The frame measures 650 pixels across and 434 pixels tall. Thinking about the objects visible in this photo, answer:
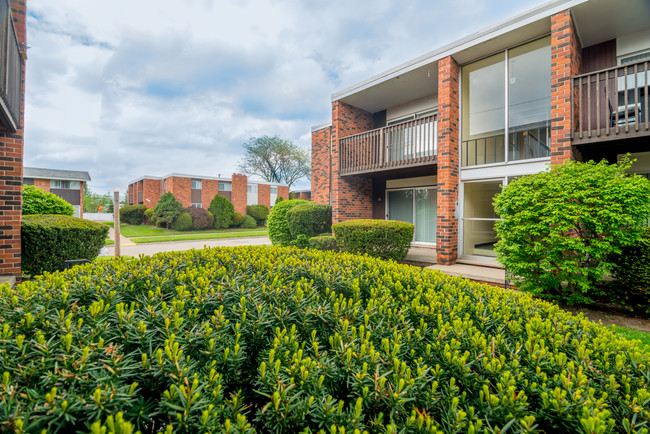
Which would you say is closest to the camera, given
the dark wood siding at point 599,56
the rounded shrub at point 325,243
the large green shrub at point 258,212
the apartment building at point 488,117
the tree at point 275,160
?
the apartment building at point 488,117

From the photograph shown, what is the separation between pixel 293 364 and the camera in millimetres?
1284

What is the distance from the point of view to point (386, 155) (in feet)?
31.0

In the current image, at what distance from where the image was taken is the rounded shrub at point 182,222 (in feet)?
77.9

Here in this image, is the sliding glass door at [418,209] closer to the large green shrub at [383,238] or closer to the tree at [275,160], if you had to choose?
the large green shrub at [383,238]

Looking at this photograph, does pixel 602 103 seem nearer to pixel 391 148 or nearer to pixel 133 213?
pixel 391 148

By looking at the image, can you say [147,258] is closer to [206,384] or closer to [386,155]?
[206,384]

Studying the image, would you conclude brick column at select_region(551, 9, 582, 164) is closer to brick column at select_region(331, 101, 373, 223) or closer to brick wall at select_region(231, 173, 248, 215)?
brick column at select_region(331, 101, 373, 223)

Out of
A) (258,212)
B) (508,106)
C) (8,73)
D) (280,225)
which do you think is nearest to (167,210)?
(258,212)

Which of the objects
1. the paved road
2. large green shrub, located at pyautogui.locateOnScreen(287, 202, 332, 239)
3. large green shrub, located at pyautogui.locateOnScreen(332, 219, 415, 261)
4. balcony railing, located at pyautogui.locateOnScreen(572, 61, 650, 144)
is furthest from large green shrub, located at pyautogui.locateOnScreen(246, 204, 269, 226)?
balcony railing, located at pyautogui.locateOnScreen(572, 61, 650, 144)

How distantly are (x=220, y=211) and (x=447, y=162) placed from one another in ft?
74.2

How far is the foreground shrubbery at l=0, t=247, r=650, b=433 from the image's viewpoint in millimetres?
1022

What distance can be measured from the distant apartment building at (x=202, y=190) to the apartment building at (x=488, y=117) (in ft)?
74.2

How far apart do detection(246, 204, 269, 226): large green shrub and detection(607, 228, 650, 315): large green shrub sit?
Result: 28667mm

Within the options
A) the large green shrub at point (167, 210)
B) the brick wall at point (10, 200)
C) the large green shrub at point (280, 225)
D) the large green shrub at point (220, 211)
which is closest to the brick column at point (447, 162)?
the large green shrub at point (280, 225)
